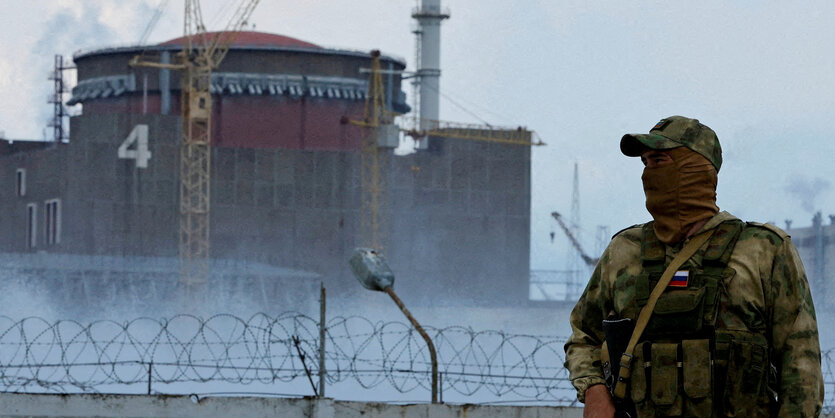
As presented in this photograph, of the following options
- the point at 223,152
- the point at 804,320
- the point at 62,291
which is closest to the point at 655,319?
the point at 804,320

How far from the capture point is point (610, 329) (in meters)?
3.99

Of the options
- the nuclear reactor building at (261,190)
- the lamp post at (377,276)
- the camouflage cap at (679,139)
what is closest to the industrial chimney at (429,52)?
the nuclear reactor building at (261,190)

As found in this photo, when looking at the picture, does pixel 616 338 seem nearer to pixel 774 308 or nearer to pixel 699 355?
pixel 699 355

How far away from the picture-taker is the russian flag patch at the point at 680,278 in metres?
3.93

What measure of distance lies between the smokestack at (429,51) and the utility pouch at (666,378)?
8162cm

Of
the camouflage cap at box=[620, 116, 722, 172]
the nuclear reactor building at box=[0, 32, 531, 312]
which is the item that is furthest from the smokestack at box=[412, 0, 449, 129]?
the camouflage cap at box=[620, 116, 722, 172]

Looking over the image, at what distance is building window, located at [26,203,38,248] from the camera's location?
238ft

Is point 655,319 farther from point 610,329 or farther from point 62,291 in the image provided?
point 62,291

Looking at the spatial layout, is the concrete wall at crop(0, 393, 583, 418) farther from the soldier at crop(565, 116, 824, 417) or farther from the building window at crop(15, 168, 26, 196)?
the building window at crop(15, 168, 26, 196)

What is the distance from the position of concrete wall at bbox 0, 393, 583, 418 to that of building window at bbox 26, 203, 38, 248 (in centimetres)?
6521

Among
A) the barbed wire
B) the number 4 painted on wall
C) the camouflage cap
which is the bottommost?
the barbed wire

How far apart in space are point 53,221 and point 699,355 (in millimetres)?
70814

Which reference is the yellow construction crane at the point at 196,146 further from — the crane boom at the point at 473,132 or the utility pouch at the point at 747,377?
the utility pouch at the point at 747,377

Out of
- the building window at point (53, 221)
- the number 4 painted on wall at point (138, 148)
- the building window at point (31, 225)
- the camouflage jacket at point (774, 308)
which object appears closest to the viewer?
the camouflage jacket at point (774, 308)
